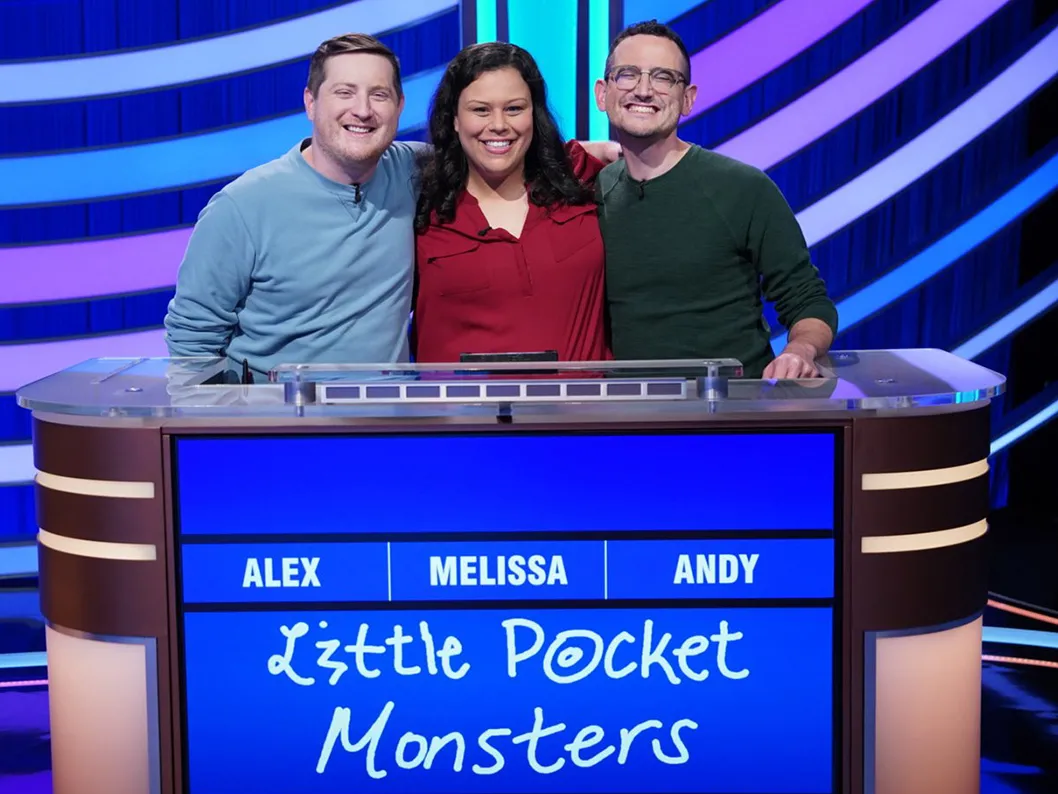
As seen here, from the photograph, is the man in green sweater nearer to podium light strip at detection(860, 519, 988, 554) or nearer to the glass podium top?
the glass podium top

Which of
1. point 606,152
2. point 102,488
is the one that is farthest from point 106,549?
point 606,152

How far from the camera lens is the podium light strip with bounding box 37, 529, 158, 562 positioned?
2.38m

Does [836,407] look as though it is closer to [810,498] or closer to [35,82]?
[810,498]

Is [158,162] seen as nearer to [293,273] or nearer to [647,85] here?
[293,273]

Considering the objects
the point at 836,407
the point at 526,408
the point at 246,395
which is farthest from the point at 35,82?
the point at 836,407

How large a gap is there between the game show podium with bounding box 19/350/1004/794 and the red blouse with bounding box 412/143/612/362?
2.02 feet

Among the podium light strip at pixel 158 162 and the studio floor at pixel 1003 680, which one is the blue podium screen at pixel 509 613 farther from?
the podium light strip at pixel 158 162

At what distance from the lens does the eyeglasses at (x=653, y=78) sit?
118 inches

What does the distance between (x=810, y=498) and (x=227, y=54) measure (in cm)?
317

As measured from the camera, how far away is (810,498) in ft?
7.82

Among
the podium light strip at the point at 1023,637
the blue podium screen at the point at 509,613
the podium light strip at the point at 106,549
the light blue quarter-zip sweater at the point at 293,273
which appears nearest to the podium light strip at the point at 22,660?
the light blue quarter-zip sweater at the point at 293,273

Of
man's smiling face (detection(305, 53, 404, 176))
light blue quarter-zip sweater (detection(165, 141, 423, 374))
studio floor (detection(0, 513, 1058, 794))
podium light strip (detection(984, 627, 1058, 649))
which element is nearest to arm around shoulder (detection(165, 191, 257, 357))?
light blue quarter-zip sweater (detection(165, 141, 423, 374))

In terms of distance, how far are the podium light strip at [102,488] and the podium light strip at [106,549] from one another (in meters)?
0.08

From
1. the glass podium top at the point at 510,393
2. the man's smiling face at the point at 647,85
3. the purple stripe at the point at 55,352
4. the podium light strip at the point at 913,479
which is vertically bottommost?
the podium light strip at the point at 913,479
